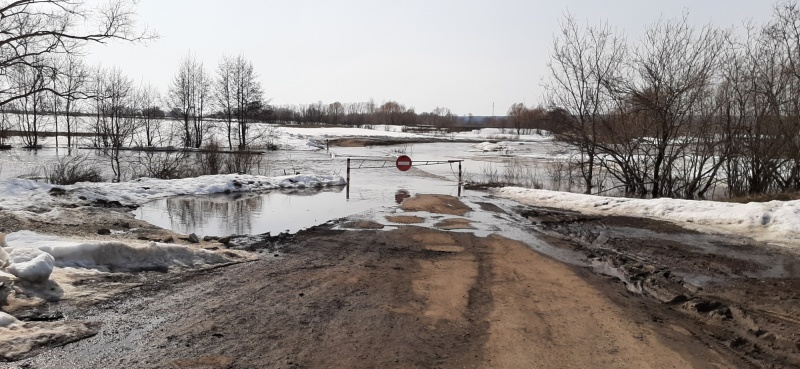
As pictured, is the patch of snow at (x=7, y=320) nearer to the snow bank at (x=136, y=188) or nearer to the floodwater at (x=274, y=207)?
the floodwater at (x=274, y=207)

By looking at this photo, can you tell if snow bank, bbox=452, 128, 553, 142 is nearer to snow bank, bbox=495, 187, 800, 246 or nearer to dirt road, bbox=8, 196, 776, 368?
snow bank, bbox=495, 187, 800, 246

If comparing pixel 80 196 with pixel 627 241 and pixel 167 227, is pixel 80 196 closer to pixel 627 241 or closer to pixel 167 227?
pixel 167 227

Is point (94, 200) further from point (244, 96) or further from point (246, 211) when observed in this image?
point (244, 96)

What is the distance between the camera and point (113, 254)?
269 inches

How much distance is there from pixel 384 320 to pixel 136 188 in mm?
13905

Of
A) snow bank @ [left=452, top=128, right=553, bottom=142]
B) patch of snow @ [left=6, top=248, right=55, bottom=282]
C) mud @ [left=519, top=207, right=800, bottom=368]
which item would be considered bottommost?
mud @ [left=519, top=207, right=800, bottom=368]

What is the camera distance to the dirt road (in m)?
4.26

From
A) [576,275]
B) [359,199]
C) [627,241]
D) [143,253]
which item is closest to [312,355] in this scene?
[143,253]

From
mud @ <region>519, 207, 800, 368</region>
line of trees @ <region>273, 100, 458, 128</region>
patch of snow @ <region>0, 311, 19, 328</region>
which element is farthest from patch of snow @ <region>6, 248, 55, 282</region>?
line of trees @ <region>273, 100, 458, 128</region>

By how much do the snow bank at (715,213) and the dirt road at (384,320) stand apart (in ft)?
16.4

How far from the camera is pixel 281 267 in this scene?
24.0 ft

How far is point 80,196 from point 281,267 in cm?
962

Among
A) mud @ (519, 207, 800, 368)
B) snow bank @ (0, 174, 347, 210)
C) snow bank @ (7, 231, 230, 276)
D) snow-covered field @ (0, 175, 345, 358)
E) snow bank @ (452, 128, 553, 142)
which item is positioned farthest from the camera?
snow bank @ (452, 128, 553, 142)

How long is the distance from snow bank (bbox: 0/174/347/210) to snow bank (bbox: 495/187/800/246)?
1009 centimetres
